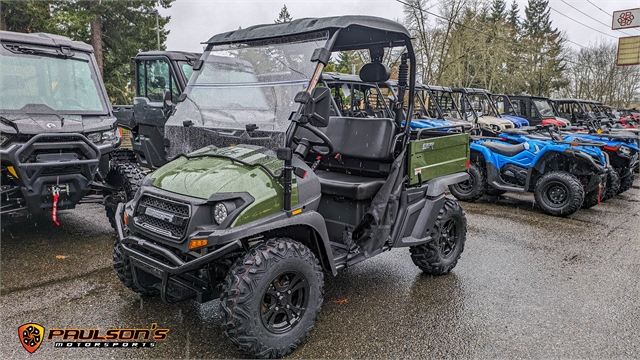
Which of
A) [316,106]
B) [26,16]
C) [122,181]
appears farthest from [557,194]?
[26,16]

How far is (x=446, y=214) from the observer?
170 inches

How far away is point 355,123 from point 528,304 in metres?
2.20

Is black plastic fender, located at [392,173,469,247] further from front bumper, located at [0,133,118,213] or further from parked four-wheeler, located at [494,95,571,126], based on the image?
parked four-wheeler, located at [494,95,571,126]

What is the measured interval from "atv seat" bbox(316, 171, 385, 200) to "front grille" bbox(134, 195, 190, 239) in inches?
56.2

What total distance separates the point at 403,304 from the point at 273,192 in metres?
1.66

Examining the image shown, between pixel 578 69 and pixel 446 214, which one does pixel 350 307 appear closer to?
pixel 446 214

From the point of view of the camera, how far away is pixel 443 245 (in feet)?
14.6

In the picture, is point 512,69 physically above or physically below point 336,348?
above

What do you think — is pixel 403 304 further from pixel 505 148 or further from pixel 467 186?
pixel 505 148

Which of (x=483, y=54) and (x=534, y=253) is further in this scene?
(x=483, y=54)

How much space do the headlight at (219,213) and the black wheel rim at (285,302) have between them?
0.50m

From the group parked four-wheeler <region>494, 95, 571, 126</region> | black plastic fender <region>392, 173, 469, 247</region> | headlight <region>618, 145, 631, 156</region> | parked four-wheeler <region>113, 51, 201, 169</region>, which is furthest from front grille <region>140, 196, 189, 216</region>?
parked four-wheeler <region>494, 95, 571, 126</region>

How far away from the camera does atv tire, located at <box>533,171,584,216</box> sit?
274 inches

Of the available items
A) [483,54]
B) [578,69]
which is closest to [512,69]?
[483,54]
